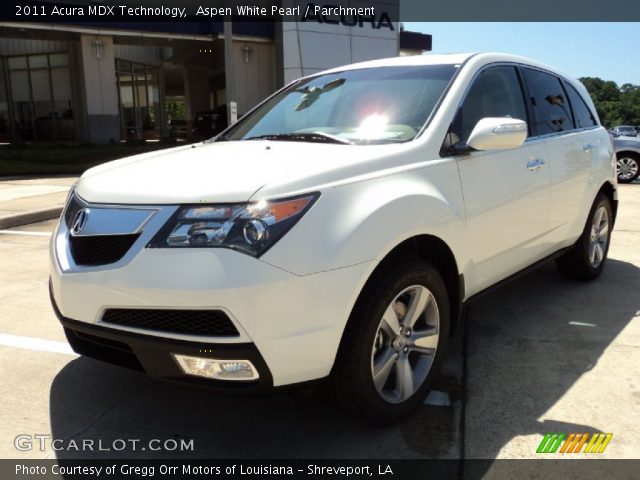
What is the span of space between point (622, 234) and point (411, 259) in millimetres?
5599

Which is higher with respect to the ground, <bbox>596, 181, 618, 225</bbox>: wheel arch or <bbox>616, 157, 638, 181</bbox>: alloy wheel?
<bbox>596, 181, 618, 225</bbox>: wheel arch

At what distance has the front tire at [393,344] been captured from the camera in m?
2.48

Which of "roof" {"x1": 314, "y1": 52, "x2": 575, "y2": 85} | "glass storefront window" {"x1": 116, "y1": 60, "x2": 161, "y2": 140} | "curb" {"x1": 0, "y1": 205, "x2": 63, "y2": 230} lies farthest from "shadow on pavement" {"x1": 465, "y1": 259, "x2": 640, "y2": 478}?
"glass storefront window" {"x1": 116, "y1": 60, "x2": 161, "y2": 140}

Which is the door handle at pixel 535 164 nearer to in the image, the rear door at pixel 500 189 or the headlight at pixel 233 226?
the rear door at pixel 500 189

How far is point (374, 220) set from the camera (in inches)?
97.3

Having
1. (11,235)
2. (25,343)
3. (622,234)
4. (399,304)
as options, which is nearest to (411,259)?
(399,304)

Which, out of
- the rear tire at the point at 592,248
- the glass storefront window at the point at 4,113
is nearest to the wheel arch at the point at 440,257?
the rear tire at the point at 592,248

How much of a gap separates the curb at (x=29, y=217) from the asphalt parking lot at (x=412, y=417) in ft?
13.6

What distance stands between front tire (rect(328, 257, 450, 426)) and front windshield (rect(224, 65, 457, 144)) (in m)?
0.78

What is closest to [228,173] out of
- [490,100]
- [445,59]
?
[445,59]

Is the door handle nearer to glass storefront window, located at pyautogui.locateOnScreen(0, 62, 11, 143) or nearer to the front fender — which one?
the front fender

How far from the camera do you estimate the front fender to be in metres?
2.26

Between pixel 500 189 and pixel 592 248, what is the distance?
Answer: 2.09m

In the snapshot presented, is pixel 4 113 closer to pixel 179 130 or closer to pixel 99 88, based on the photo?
pixel 99 88
